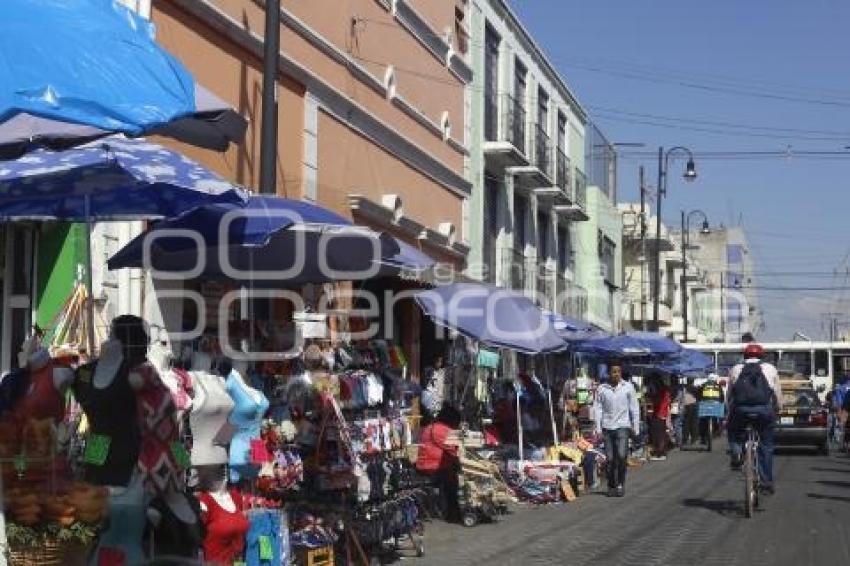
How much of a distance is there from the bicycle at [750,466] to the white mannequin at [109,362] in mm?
8886

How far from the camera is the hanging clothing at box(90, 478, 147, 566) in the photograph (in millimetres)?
6234

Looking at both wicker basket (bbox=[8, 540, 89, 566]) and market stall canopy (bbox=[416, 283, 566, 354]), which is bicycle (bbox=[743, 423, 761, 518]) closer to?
market stall canopy (bbox=[416, 283, 566, 354])

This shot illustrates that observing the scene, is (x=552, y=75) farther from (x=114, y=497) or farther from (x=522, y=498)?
(x=114, y=497)

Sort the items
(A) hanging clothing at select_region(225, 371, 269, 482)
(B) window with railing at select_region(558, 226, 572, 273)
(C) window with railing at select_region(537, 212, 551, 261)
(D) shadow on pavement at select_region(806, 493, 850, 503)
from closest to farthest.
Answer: (A) hanging clothing at select_region(225, 371, 269, 482)
(D) shadow on pavement at select_region(806, 493, 850, 503)
(C) window with railing at select_region(537, 212, 551, 261)
(B) window with railing at select_region(558, 226, 572, 273)

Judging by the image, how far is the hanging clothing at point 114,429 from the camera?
21.2 feet

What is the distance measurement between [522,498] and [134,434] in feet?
33.0

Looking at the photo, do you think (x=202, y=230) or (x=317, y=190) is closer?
(x=202, y=230)

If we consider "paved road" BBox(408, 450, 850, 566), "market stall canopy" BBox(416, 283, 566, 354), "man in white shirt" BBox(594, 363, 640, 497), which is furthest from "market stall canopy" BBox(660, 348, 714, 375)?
"market stall canopy" BBox(416, 283, 566, 354)

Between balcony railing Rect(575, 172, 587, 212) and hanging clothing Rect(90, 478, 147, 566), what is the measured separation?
31.1 m

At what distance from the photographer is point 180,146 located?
12.3 metres

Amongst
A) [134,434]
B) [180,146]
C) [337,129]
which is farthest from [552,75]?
[134,434]

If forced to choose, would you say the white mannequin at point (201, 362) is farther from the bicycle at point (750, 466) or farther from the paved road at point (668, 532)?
the bicycle at point (750, 466)

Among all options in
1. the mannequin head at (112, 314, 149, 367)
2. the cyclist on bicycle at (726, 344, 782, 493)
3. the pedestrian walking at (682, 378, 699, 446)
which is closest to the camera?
the mannequin head at (112, 314, 149, 367)

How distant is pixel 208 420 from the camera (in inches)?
296
